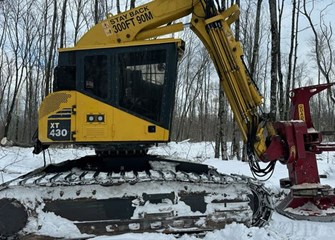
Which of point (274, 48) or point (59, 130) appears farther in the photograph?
point (274, 48)

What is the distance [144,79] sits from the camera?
19.7 ft

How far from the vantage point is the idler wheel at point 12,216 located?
5.26 meters

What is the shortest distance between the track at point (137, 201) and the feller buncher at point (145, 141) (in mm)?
14

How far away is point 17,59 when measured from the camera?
32562mm

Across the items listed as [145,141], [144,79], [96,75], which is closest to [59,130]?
[96,75]

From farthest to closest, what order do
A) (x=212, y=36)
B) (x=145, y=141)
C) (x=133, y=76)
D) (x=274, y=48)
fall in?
(x=274, y=48)
(x=212, y=36)
(x=133, y=76)
(x=145, y=141)

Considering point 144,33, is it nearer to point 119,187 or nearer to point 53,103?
point 53,103

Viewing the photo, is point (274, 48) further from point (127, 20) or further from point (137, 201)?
point (137, 201)

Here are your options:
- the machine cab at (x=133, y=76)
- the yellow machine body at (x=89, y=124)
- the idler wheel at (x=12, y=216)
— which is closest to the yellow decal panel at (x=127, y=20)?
the machine cab at (x=133, y=76)

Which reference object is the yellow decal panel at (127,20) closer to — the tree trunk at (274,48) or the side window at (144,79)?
the side window at (144,79)

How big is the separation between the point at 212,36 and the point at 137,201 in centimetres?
281

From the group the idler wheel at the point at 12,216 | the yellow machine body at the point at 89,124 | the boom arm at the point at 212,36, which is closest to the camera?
the idler wheel at the point at 12,216

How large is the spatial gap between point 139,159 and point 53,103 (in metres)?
1.58

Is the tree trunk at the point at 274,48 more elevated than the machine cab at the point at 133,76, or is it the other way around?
the tree trunk at the point at 274,48
